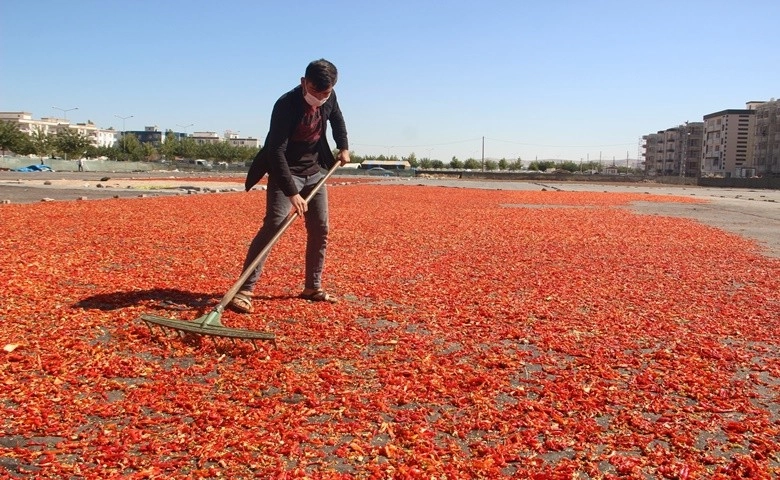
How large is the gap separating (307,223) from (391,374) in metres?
2.19

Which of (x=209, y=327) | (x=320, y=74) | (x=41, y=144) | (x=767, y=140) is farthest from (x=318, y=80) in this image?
(x=767, y=140)

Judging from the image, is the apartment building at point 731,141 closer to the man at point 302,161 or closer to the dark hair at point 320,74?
A: the man at point 302,161

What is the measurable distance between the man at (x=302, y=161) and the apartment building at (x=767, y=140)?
355 ft

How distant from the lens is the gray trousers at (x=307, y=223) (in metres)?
5.16

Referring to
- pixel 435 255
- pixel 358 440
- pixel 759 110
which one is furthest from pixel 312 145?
pixel 759 110

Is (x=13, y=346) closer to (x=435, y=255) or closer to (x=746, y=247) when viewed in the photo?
(x=435, y=255)

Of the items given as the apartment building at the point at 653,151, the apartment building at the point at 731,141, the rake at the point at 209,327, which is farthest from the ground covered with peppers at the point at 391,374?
the apartment building at the point at 653,151

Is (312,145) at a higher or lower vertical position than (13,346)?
higher

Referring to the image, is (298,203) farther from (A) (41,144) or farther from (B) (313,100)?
(A) (41,144)

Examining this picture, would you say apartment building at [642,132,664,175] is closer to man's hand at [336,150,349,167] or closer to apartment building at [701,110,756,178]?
apartment building at [701,110,756,178]

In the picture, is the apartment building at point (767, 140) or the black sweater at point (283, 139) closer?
the black sweater at point (283, 139)

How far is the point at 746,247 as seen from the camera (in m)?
11.0

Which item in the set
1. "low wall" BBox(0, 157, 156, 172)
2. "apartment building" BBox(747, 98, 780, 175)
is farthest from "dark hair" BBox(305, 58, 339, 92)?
"apartment building" BBox(747, 98, 780, 175)

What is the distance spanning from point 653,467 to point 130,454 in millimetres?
2278
